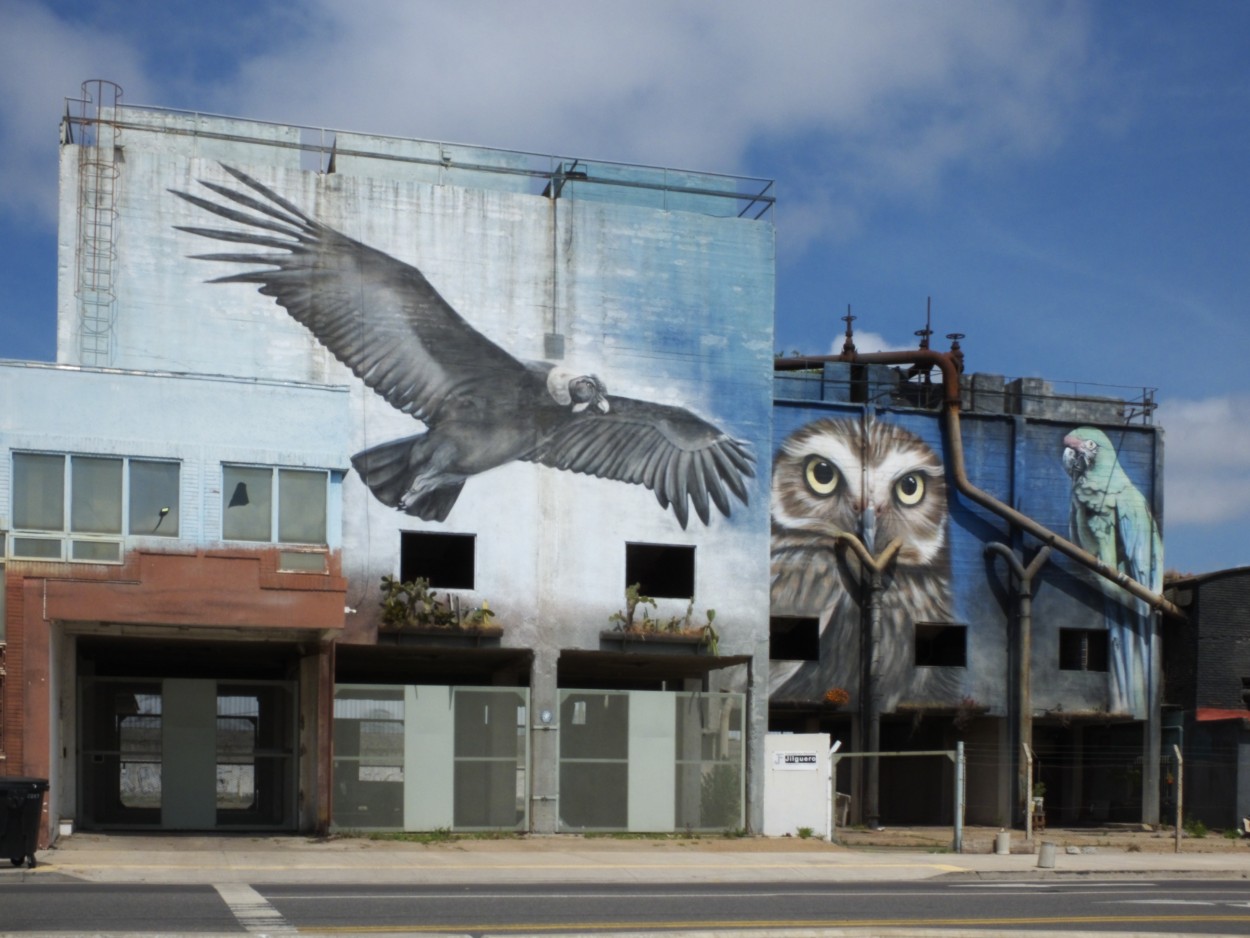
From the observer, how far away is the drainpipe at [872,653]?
42188 millimetres

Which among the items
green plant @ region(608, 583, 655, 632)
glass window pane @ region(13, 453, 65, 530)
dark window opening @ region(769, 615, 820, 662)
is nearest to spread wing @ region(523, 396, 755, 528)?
green plant @ region(608, 583, 655, 632)

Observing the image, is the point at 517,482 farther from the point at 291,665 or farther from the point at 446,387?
the point at 291,665

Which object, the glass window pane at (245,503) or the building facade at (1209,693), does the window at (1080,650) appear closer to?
the building facade at (1209,693)

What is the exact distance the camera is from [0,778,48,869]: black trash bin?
2378 cm

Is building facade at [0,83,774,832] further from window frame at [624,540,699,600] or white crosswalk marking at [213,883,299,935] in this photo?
white crosswalk marking at [213,883,299,935]

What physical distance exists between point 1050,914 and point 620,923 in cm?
566

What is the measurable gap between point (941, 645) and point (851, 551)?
200 inches

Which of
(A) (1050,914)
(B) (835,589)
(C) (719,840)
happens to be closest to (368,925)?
(A) (1050,914)

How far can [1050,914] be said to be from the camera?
66.0 ft

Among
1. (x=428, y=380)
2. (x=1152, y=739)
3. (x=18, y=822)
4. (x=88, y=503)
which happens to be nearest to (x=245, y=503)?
(x=88, y=503)

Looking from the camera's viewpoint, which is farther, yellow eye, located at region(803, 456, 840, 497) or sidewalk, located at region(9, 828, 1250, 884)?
yellow eye, located at region(803, 456, 840, 497)

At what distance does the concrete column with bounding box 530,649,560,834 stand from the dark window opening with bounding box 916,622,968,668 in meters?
12.9

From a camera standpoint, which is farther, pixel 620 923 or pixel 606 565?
pixel 606 565

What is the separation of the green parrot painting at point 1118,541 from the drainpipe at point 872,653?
6.07 metres
